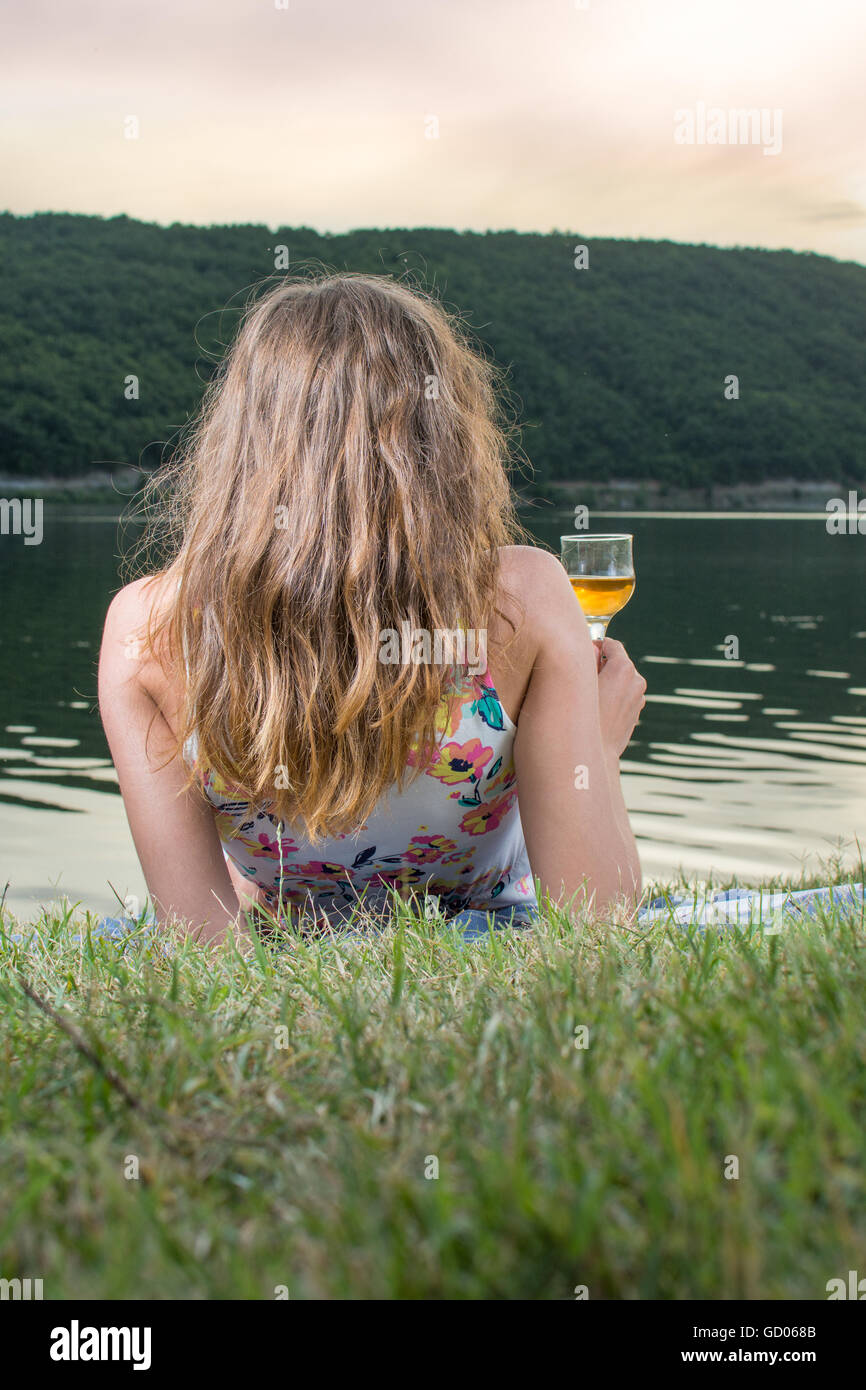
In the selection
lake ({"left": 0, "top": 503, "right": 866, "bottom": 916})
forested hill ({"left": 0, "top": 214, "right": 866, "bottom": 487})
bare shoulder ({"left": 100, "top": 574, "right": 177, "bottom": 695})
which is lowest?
lake ({"left": 0, "top": 503, "right": 866, "bottom": 916})

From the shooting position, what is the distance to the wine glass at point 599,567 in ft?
8.12

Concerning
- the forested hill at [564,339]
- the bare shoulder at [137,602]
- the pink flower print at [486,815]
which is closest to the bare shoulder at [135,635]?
the bare shoulder at [137,602]

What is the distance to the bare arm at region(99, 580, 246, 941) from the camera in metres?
2.22

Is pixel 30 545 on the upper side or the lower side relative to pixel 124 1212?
upper

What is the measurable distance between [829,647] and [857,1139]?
1550cm

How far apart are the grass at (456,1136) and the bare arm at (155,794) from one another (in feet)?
2.11

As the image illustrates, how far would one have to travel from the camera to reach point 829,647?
1552cm

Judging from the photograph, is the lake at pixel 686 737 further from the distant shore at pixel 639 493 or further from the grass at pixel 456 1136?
the distant shore at pixel 639 493

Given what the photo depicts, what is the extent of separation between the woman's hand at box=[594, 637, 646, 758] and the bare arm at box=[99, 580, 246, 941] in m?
0.92

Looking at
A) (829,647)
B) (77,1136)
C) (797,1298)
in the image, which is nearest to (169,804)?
(77,1136)

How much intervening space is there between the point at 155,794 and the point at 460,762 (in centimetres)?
62

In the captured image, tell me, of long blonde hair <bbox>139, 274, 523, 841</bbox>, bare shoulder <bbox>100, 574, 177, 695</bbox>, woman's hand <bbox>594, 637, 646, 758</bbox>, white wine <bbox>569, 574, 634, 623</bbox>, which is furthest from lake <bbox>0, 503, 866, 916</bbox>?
bare shoulder <bbox>100, 574, 177, 695</bbox>

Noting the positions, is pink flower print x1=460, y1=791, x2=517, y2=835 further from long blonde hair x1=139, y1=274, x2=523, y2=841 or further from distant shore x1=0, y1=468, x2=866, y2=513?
distant shore x1=0, y1=468, x2=866, y2=513

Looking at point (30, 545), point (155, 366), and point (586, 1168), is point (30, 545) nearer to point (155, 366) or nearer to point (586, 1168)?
point (155, 366)
